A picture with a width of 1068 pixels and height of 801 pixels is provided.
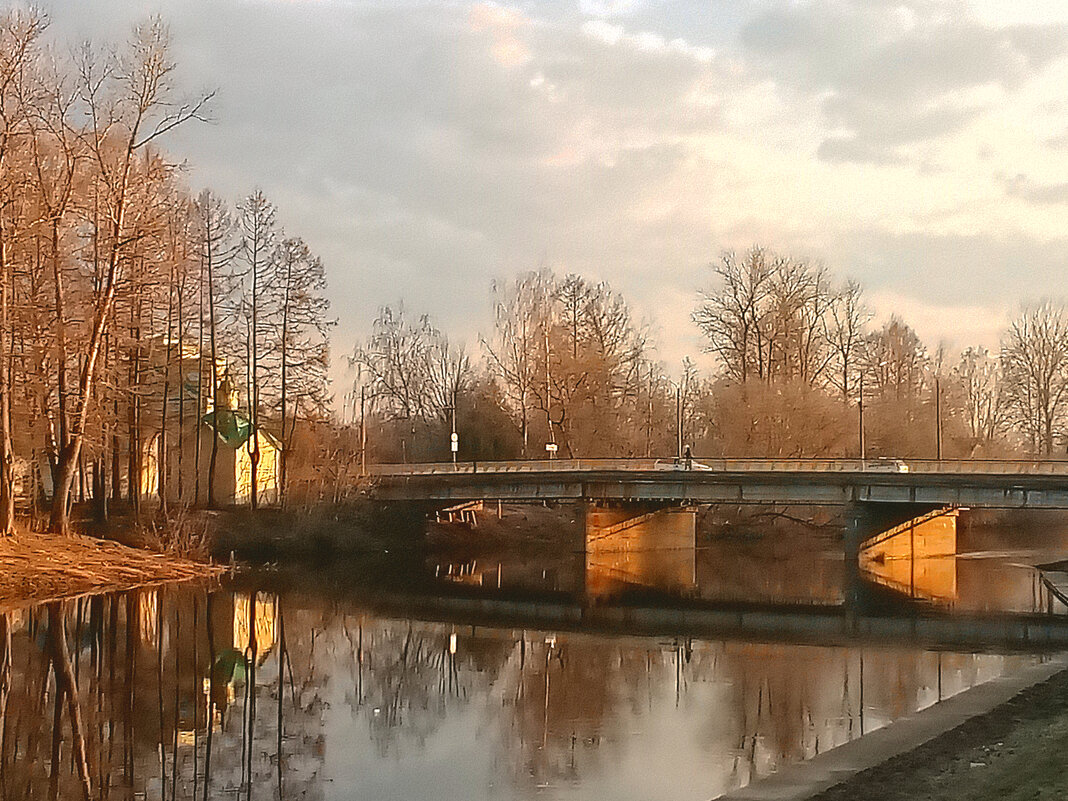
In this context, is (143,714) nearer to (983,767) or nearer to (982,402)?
(983,767)

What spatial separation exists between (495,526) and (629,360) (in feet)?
52.7

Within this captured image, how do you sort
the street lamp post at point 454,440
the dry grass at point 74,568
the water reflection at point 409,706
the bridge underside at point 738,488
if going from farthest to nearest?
the street lamp post at point 454,440 < the bridge underside at point 738,488 < the dry grass at point 74,568 < the water reflection at point 409,706

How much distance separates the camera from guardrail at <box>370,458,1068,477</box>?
56.3m

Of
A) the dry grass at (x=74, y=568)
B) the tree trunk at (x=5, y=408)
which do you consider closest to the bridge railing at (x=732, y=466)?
the dry grass at (x=74, y=568)

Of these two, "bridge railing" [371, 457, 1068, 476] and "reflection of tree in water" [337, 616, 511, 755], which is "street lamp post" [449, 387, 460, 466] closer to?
"bridge railing" [371, 457, 1068, 476]

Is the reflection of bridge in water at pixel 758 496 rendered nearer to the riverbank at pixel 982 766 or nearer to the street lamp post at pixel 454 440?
the street lamp post at pixel 454 440

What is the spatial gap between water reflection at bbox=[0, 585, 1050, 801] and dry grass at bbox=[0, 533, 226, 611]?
9.84 ft

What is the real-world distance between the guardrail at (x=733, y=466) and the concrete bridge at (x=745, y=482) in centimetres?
6

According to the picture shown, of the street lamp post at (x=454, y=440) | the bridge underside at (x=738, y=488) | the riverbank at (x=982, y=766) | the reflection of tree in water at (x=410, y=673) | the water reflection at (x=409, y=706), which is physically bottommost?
the reflection of tree in water at (x=410, y=673)

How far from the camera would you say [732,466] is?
212 feet

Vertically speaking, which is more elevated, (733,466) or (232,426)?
(232,426)

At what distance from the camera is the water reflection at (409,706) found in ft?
53.1

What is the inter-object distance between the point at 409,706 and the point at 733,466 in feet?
144

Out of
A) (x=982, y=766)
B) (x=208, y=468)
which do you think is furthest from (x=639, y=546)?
(x=982, y=766)
